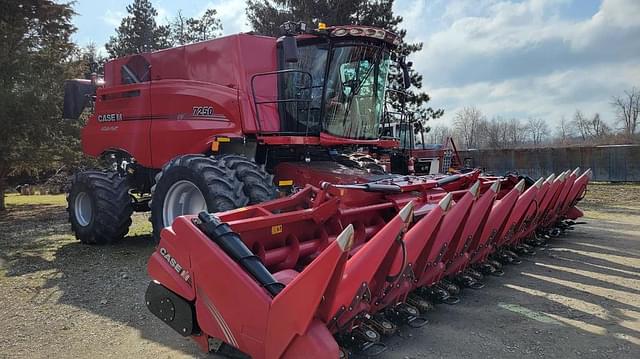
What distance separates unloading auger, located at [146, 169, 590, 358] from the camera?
8.47 feet

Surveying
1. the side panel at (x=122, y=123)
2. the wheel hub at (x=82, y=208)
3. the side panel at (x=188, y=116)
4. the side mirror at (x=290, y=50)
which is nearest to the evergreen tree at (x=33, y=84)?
the side panel at (x=122, y=123)

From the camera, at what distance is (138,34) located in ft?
120

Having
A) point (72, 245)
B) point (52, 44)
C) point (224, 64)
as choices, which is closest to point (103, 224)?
point (72, 245)

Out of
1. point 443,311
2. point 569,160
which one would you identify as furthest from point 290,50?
point 569,160

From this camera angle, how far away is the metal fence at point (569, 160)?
18.4 meters

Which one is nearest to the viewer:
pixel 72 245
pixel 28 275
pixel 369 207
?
pixel 369 207

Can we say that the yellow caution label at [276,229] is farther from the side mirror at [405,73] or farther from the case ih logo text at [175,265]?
the side mirror at [405,73]

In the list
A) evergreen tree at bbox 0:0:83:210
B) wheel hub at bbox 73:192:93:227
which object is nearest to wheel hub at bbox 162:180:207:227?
wheel hub at bbox 73:192:93:227

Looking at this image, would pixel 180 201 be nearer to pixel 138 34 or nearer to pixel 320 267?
pixel 320 267

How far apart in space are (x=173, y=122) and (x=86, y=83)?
9.91 feet

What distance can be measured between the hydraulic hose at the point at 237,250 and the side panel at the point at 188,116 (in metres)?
3.27

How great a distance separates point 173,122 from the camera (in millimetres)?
6621

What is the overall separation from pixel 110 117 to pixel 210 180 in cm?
353

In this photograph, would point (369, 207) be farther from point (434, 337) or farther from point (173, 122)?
point (173, 122)
